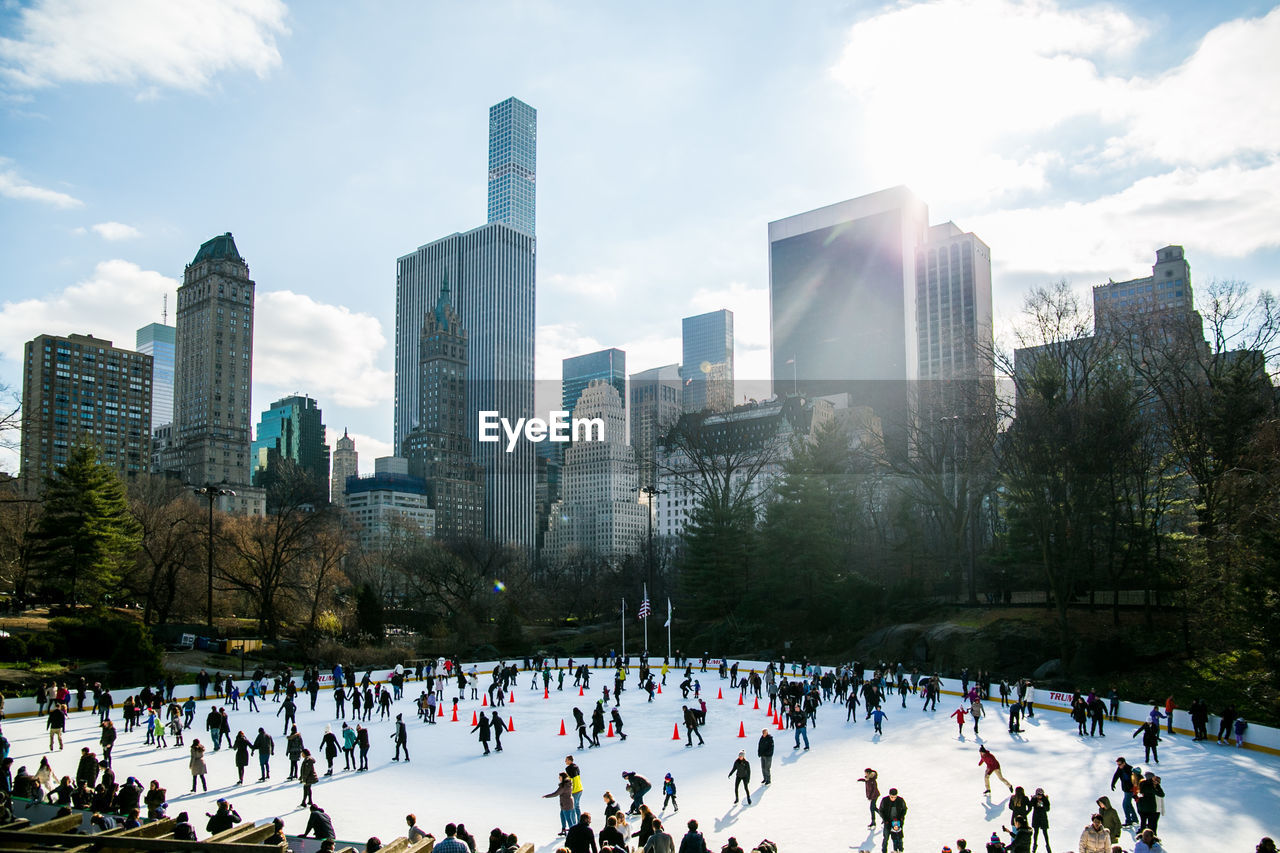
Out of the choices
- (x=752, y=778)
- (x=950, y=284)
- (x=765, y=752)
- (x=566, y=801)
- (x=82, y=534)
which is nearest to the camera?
(x=566, y=801)

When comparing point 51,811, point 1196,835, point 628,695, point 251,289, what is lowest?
point 628,695

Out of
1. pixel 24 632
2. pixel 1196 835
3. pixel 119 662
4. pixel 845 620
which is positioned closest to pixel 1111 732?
pixel 1196 835

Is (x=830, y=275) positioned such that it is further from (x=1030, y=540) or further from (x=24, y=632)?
(x=24, y=632)

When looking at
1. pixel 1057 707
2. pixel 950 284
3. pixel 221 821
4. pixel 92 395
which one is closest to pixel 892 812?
pixel 221 821

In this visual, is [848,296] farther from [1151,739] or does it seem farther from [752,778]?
[752,778]

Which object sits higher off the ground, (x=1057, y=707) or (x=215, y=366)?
(x=215, y=366)

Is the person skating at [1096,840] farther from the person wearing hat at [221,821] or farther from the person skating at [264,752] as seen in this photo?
the person skating at [264,752]

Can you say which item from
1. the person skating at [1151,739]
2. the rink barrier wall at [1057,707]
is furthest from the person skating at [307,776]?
the person skating at [1151,739]
